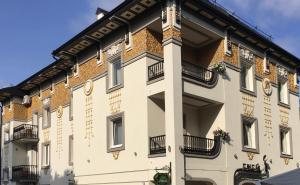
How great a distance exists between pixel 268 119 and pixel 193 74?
6.82 meters

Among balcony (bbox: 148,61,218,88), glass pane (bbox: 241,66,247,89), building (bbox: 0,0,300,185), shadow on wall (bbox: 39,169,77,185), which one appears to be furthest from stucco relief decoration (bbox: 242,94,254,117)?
shadow on wall (bbox: 39,169,77,185)

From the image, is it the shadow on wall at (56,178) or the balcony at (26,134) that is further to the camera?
the balcony at (26,134)

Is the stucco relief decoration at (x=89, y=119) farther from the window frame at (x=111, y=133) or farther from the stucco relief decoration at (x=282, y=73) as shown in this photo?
the stucco relief decoration at (x=282, y=73)

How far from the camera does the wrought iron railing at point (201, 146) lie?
1942 centimetres

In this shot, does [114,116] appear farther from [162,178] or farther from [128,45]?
[162,178]

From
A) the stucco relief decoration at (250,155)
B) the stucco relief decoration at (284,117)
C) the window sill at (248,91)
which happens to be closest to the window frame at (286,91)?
the stucco relief decoration at (284,117)

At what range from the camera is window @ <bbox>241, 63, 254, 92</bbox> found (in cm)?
2454

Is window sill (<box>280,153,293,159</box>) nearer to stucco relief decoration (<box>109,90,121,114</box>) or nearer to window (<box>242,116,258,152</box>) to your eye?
window (<box>242,116,258,152</box>)

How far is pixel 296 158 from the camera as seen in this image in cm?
2742

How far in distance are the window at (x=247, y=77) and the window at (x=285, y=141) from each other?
3.80m

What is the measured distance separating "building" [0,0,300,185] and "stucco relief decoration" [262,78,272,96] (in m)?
0.06

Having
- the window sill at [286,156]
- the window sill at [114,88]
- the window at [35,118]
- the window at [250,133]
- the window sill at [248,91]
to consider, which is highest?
the window sill at [114,88]

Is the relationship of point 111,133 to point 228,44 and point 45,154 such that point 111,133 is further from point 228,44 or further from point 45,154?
point 45,154

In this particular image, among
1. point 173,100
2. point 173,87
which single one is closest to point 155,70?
point 173,87
